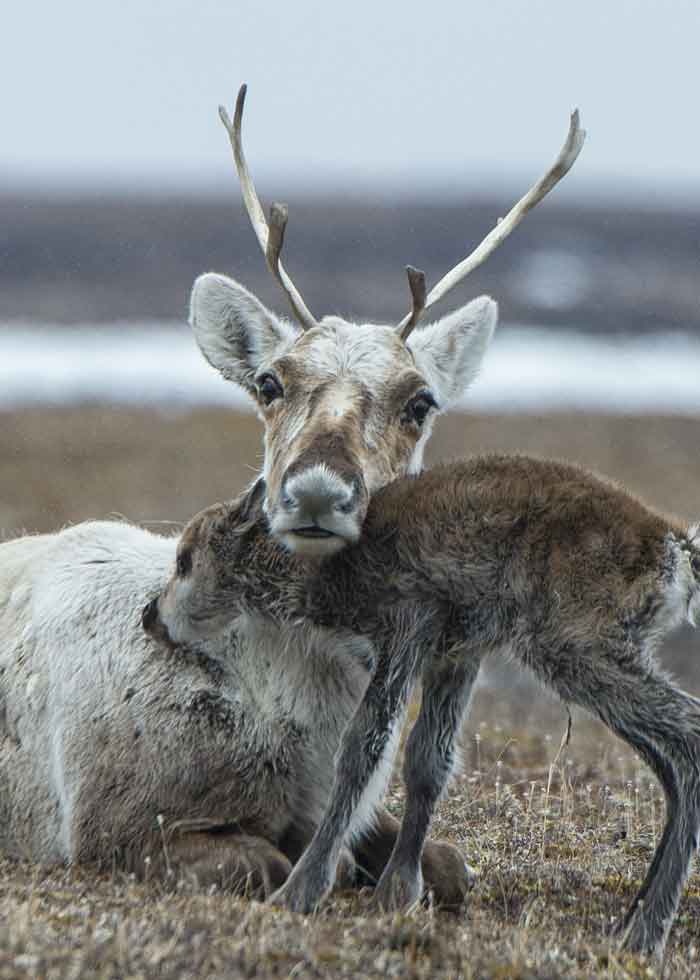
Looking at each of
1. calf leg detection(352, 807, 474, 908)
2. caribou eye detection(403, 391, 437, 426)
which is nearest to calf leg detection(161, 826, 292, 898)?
calf leg detection(352, 807, 474, 908)

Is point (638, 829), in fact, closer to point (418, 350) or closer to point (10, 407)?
point (418, 350)

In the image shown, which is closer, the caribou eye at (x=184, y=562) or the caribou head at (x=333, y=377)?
the caribou head at (x=333, y=377)

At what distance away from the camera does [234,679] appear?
7605 millimetres

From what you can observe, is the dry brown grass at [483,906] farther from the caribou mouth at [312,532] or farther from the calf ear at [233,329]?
the caribou mouth at [312,532]

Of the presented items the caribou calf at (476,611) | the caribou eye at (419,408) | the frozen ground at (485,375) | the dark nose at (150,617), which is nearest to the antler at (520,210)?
the caribou eye at (419,408)

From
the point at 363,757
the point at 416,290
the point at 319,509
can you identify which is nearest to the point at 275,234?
the point at 416,290

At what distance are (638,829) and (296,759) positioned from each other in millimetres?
2527

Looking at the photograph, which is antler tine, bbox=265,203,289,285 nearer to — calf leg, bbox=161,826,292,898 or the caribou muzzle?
the caribou muzzle

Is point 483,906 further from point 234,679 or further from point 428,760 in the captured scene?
point 234,679

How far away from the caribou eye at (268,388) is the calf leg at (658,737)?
6.93ft

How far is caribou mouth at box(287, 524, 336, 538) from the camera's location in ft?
23.4

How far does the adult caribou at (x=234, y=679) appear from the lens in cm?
720

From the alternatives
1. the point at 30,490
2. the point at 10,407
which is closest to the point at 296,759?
the point at 30,490

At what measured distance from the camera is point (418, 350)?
28.8ft
